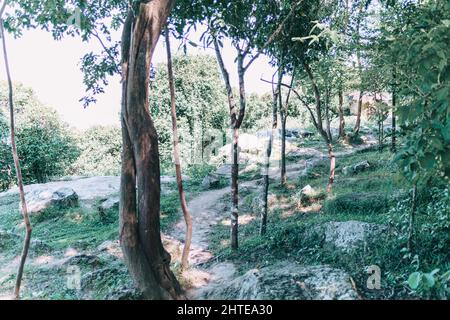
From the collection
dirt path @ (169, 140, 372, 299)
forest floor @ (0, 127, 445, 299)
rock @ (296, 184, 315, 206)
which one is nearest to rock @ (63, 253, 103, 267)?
forest floor @ (0, 127, 445, 299)

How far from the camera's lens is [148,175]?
17.0 feet

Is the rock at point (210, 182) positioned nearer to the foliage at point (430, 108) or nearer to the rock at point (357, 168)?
the rock at point (357, 168)

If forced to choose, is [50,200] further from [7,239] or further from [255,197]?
[255,197]

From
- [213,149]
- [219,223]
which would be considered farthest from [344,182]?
[213,149]

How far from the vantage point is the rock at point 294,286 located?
4.50 metres

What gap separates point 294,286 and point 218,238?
238 inches

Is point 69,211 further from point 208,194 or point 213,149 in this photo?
point 213,149

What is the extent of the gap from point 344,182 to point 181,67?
566 inches

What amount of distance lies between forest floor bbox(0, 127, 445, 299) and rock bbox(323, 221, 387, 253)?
0.51 feet

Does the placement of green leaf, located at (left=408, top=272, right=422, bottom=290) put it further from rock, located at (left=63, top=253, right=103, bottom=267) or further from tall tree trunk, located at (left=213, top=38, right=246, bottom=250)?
rock, located at (left=63, top=253, right=103, bottom=267)

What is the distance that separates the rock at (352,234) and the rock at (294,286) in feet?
4.72

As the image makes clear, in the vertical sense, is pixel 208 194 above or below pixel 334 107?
below

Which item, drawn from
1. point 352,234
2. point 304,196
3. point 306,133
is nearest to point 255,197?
point 304,196

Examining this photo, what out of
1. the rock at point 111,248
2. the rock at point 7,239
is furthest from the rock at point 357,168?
the rock at point 7,239
